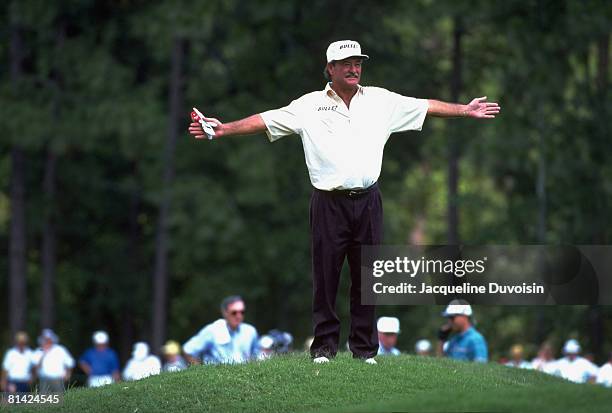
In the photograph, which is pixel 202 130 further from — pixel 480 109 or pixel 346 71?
pixel 480 109

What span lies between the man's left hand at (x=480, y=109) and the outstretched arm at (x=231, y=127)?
71.3 inches

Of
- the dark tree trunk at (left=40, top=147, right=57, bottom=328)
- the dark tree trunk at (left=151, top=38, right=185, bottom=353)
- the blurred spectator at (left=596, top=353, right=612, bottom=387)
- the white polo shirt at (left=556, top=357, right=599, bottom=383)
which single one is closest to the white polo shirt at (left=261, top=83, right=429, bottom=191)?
the blurred spectator at (left=596, top=353, right=612, bottom=387)

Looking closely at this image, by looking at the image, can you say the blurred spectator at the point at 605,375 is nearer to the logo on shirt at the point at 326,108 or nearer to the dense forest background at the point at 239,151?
the logo on shirt at the point at 326,108

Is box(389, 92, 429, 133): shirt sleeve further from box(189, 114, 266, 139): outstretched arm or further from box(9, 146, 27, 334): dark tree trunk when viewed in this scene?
box(9, 146, 27, 334): dark tree trunk

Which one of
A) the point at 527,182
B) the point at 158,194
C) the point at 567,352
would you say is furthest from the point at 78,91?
the point at 567,352

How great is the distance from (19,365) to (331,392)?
54.1 ft

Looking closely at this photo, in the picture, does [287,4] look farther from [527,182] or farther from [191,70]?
[527,182]

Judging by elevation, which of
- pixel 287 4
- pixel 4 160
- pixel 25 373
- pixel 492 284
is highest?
pixel 287 4

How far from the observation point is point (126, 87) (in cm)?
3794

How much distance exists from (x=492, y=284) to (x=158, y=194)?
22.3 m

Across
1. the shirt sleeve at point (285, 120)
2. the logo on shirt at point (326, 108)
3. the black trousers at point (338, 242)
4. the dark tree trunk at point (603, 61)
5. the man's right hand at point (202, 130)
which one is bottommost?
the black trousers at point (338, 242)

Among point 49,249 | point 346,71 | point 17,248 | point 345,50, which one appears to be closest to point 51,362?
point 17,248

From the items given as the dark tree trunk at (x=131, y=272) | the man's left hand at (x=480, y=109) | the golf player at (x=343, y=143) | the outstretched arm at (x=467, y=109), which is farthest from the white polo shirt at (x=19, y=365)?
the man's left hand at (x=480, y=109)

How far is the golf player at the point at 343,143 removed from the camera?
40.2 feet
